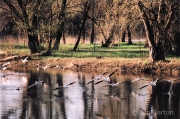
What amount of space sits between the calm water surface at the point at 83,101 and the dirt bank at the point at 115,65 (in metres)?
4.23

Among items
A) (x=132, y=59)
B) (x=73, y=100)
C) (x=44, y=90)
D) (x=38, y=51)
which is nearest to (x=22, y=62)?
(x=38, y=51)

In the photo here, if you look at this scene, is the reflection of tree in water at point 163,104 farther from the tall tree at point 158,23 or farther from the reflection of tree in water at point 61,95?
the tall tree at point 158,23

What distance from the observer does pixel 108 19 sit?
57000 mm

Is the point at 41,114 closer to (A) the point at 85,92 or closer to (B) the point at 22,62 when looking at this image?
(A) the point at 85,92

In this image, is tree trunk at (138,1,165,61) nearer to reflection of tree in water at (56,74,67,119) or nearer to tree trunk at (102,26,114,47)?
reflection of tree in water at (56,74,67,119)

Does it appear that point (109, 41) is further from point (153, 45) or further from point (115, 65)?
point (115, 65)

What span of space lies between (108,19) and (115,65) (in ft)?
52.0

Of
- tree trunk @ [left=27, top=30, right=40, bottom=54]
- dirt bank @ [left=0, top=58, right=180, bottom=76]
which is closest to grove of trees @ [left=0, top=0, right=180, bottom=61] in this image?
tree trunk @ [left=27, top=30, right=40, bottom=54]

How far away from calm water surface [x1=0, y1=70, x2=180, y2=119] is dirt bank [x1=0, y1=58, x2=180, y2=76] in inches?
167

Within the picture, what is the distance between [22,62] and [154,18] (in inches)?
463

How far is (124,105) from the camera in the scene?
88.7 feet

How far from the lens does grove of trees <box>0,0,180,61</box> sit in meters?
42.2

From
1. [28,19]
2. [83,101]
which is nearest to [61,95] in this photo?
[83,101]

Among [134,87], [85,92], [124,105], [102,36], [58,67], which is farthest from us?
[102,36]
